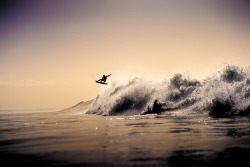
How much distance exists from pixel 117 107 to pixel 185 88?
19.0 feet

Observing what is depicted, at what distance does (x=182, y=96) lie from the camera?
779 inches

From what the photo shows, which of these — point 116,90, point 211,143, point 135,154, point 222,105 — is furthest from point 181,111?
point 135,154

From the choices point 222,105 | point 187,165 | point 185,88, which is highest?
point 185,88

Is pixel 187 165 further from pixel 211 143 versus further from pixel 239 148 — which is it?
pixel 211 143

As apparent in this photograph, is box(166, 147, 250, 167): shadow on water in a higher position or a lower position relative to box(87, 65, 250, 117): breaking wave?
lower

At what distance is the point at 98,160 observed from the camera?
14.6 ft

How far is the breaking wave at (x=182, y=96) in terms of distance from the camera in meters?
14.9

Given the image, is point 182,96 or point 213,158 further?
point 182,96

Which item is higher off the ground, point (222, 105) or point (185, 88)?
point (185, 88)

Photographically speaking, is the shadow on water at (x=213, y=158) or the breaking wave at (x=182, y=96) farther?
the breaking wave at (x=182, y=96)

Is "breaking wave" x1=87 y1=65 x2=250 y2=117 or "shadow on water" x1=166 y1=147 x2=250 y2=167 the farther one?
"breaking wave" x1=87 y1=65 x2=250 y2=117

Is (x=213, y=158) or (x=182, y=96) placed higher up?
(x=182, y=96)

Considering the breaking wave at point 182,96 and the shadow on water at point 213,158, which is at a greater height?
the breaking wave at point 182,96

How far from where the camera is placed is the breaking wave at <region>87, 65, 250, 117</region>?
586 inches
